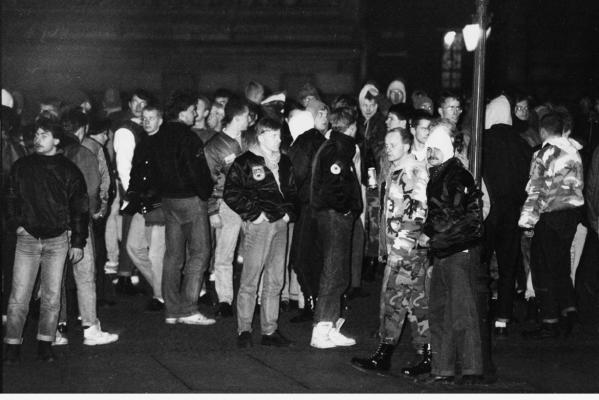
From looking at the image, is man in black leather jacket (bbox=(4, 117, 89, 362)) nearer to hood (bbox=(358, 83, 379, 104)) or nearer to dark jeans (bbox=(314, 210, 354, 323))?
dark jeans (bbox=(314, 210, 354, 323))

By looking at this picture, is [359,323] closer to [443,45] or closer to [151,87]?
[151,87]

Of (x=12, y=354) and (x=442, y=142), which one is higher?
(x=442, y=142)

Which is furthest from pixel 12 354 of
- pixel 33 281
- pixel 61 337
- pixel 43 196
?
pixel 43 196

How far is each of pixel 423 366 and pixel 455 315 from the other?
0.73 m

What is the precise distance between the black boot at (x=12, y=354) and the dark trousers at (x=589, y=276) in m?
5.68

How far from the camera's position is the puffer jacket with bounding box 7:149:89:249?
9469 millimetres

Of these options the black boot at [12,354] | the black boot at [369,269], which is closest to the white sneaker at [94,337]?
the black boot at [12,354]

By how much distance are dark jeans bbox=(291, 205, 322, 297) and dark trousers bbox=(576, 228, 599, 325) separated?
110 inches

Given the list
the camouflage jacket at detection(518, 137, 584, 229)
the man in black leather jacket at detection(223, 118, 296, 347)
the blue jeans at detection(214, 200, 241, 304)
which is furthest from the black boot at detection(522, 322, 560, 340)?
the blue jeans at detection(214, 200, 241, 304)

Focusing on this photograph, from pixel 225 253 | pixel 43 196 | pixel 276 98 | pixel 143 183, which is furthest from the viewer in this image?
pixel 276 98

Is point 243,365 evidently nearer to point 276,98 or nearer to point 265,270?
point 265,270

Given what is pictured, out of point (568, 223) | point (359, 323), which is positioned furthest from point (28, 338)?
point (568, 223)

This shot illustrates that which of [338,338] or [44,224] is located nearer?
[44,224]

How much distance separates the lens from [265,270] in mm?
10328
